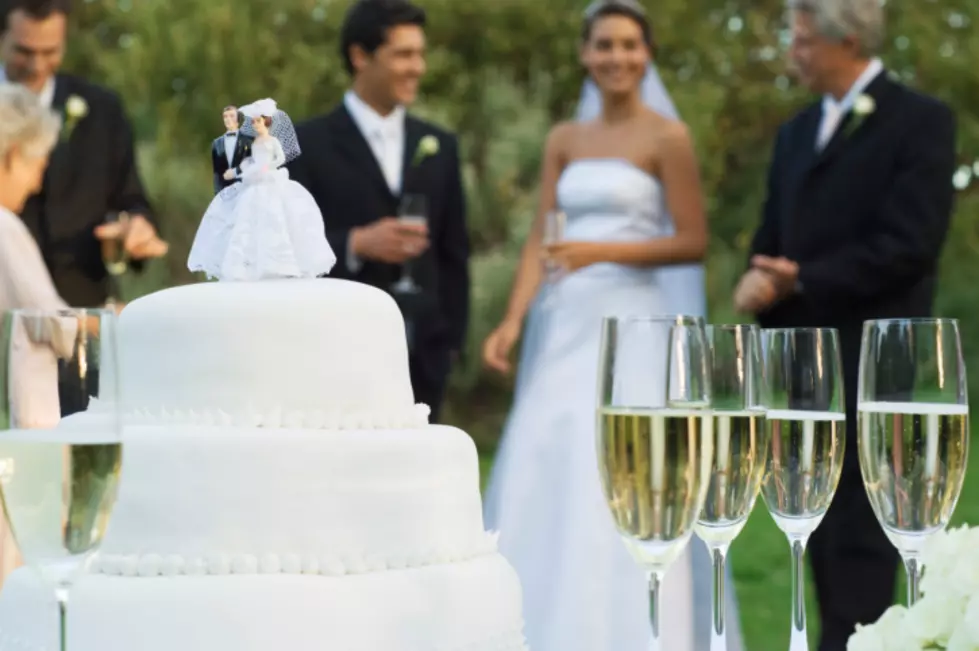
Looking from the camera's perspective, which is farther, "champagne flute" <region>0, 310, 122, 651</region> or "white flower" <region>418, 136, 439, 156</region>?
"white flower" <region>418, 136, 439, 156</region>

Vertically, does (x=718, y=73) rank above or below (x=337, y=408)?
above

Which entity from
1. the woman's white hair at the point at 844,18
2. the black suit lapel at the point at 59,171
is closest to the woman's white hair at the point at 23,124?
the black suit lapel at the point at 59,171

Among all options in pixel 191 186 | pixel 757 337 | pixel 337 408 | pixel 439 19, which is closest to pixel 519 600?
pixel 337 408

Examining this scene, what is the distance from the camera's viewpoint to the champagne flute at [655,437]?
6.19ft

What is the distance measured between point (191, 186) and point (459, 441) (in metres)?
11.5

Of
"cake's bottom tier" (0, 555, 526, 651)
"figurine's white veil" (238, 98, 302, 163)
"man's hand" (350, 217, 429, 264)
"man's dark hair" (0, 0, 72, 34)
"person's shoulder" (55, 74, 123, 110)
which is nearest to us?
"cake's bottom tier" (0, 555, 526, 651)

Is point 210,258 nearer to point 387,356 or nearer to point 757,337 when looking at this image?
point 387,356

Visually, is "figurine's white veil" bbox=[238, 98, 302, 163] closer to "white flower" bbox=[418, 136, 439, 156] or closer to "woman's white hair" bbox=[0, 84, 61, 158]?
"woman's white hair" bbox=[0, 84, 61, 158]

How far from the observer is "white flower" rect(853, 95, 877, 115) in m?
5.21

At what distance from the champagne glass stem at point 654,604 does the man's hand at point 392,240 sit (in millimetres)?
3715

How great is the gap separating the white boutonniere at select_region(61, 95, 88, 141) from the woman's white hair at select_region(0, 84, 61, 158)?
71cm

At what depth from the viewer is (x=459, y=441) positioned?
8.63 feet

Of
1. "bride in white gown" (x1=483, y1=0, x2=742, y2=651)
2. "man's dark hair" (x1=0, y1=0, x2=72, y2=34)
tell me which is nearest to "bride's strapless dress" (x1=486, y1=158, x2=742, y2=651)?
"bride in white gown" (x1=483, y1=0, x2=742, y2=651)

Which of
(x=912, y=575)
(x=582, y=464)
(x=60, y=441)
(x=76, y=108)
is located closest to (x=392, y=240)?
(x=582, y=464)
